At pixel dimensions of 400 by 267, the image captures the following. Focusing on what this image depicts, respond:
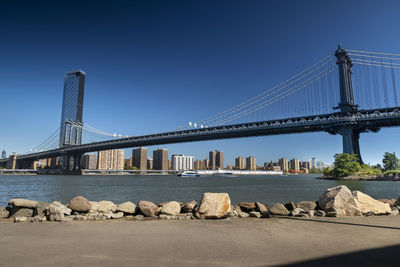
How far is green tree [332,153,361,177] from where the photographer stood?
2052 inches

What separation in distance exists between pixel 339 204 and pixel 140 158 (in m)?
160

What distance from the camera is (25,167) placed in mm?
115875

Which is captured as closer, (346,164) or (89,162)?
(346,164)

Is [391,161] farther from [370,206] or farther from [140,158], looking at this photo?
[140,158]

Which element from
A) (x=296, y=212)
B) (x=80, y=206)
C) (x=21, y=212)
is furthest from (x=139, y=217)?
(x=296, y=212)

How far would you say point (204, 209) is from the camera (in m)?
7.02

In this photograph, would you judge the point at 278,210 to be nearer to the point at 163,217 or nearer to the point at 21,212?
the point at 163,217

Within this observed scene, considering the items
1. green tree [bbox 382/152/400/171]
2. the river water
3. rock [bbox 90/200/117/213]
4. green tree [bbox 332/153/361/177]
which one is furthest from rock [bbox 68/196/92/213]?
green tree [bbox 382/152/400/171]

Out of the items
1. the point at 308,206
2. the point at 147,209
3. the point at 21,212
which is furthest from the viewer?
the point at 308,206

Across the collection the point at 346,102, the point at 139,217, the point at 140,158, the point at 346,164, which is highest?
the point at 346,102

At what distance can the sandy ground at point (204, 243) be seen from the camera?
11.3ft

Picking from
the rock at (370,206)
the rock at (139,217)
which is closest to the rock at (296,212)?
the rock at (370,206)

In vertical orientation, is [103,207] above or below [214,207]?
below

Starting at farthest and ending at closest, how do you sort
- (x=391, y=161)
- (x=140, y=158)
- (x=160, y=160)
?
(x=160, y=160), (x=140, y=158), (x=391, y=161)
